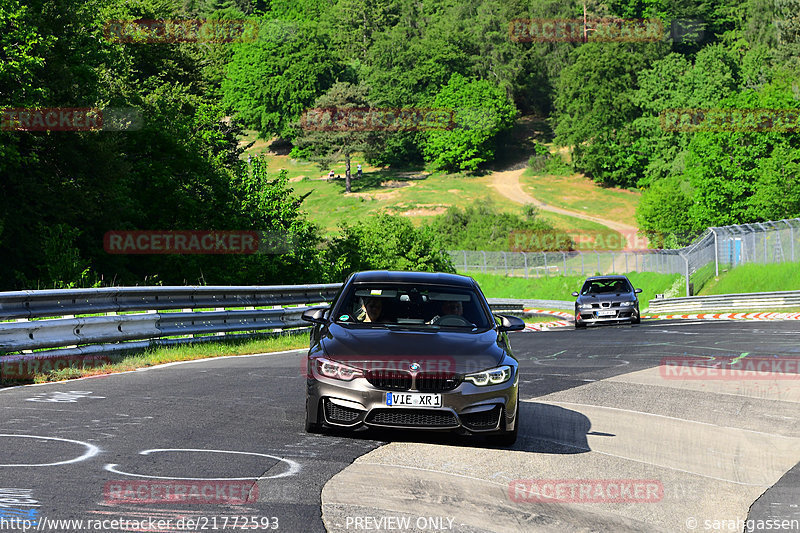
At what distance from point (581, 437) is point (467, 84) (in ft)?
452

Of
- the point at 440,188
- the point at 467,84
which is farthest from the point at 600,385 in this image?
the point at 467,84

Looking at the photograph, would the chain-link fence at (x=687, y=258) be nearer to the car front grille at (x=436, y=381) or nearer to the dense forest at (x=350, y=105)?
the dense forest at (x=350, y=105)

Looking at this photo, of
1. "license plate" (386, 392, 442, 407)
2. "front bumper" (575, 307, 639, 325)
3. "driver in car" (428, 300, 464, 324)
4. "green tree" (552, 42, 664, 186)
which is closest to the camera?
"license plate" (386, 392, 442, 407)

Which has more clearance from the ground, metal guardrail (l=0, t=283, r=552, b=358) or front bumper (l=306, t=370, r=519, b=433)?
front bumper (l=306, t=370, r=519, b=433)

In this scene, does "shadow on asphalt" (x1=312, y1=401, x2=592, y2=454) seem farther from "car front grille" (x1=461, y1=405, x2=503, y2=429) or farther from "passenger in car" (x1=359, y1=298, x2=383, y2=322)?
"passenger in car" (x1=359, y1=298, x2=383, y2=322)

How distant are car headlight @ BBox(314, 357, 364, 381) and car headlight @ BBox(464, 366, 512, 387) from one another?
90cm

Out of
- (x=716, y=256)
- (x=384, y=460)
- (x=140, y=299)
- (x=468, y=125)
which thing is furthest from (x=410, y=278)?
(x=468, y=125)

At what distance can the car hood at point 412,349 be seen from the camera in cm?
832

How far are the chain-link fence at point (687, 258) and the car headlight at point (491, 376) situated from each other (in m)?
41.5

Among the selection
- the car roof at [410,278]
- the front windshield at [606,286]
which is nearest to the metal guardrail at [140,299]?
the car roof at [410,278]

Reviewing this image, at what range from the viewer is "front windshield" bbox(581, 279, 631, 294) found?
101ft

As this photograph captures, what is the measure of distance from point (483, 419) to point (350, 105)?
122359 mm

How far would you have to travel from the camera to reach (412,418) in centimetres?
819

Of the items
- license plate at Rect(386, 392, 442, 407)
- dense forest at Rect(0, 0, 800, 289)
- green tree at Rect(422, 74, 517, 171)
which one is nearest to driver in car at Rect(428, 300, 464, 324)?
→ license plate at Rect(386, 392, 442, 407)
